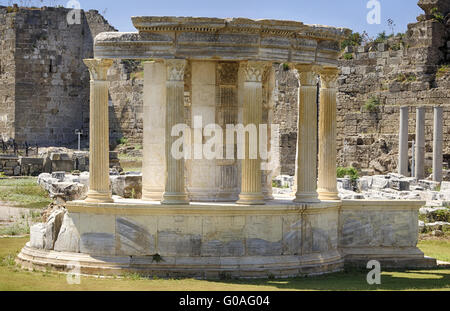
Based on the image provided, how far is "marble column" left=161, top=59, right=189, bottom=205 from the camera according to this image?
16938 millimetres

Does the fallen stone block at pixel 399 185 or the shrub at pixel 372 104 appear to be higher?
the shrub at pixel 372 104

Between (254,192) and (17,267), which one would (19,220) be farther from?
(254,192)

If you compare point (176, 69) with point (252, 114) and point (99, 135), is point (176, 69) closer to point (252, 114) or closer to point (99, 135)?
point (252, 114)

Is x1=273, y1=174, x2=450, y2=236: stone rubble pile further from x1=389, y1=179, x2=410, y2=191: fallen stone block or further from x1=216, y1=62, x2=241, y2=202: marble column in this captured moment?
x1=216, y1=62, x2=241, y2=202: marble column

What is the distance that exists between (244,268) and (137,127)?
1431 inches

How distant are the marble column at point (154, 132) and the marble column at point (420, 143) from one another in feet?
68.1

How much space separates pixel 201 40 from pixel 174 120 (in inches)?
60.6

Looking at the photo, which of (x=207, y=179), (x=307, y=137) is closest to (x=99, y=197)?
(x=207, y=179)

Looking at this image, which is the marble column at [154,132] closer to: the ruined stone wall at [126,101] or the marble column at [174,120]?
the marble column at [174,120]

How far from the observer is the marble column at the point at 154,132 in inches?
730

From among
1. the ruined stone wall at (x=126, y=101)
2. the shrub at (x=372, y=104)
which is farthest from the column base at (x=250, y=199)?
the ruined stone wall at (x=126, y=101)

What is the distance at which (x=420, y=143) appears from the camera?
37.9m

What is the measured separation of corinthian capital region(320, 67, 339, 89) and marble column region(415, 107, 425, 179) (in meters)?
19.1

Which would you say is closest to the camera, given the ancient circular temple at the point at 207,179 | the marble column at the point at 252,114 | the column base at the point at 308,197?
the ancient circular temple at the point at 207,179
